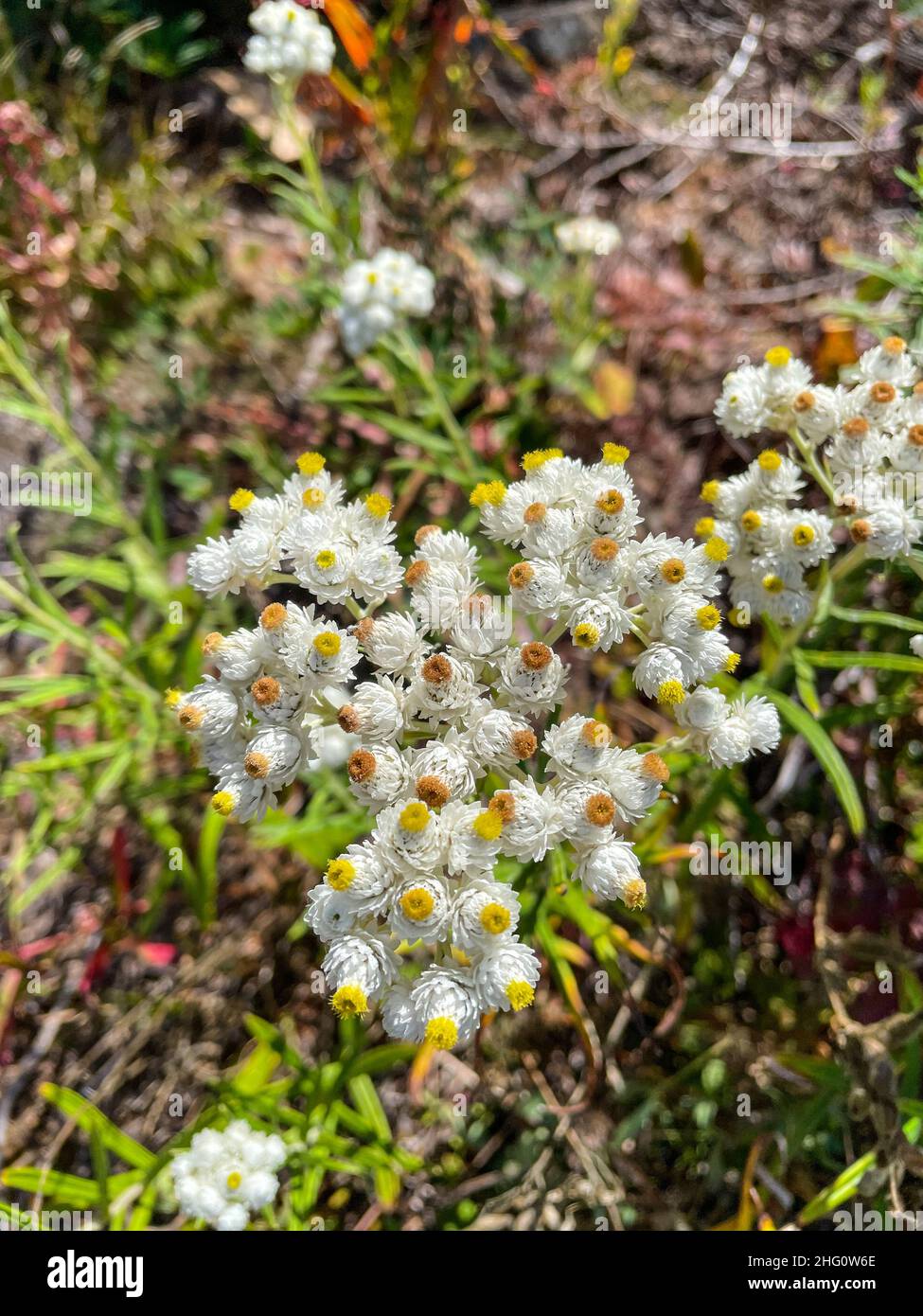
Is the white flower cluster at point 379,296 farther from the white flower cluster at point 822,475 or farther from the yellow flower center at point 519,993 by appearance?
the yellow flower center at point 519,993

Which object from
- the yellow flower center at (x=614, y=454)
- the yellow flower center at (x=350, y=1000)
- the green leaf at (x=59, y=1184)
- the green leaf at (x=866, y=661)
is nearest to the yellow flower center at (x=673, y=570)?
the yellow flower center at (x=614, y=454)

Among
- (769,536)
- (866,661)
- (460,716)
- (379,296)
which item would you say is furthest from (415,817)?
(379,296)

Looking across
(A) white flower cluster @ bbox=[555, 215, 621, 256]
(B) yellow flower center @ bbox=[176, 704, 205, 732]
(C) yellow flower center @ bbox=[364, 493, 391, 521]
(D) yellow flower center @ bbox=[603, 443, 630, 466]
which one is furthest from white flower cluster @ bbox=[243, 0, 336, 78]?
(B) yellow flower center @ bbox=[176, 704, 205, 732]

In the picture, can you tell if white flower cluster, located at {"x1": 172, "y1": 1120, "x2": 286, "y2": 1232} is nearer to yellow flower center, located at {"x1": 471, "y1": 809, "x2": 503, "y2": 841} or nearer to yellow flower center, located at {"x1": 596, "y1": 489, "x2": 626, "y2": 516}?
yellow flower center, located at {"x1": 471, "y1": 809, "x2": 503, "y2": 841}

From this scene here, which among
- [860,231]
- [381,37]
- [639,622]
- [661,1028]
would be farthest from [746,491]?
[381,37]

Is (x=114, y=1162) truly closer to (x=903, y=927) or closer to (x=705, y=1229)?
(x=705, y=1229)
